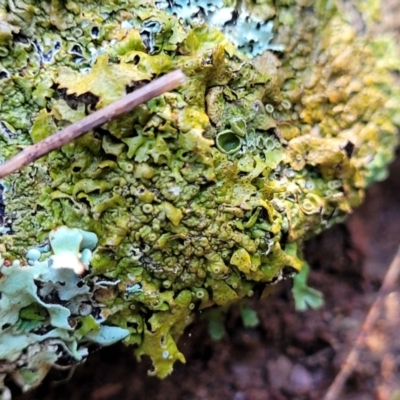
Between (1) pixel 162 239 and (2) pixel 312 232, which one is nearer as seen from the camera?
(1) pixel 162 239

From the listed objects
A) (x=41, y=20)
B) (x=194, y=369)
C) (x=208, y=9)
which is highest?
(x=208, y=9)

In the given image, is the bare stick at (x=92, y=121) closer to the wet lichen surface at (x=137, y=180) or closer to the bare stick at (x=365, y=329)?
the wet lichen surface at (x=137, y=180)

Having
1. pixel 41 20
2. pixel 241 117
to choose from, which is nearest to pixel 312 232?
pixel 241 117

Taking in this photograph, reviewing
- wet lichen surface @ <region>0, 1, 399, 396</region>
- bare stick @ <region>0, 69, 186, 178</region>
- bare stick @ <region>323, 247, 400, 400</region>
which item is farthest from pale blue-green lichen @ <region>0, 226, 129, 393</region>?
bare stick @ <region>323, 247, 400, 400</region>

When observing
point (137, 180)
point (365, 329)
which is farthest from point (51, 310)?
point (365, 329)

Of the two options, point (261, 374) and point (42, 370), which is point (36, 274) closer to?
point (42, 370)

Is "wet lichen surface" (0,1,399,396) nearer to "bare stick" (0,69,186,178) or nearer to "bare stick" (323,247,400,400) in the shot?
"bare stick" (0,69,186,178)

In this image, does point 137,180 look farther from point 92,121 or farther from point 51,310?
point 51,310
